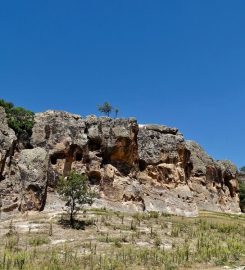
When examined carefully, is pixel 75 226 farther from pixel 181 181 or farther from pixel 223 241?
pixel 181 181

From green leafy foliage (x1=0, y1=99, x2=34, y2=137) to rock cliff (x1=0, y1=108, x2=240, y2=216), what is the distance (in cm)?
87

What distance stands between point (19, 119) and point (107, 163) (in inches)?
440

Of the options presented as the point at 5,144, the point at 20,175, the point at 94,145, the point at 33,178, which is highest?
the point at 94,145

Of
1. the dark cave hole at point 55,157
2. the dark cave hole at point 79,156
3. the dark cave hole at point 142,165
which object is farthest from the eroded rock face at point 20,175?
the dark cave hole at point 142,165

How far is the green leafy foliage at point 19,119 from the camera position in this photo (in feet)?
148

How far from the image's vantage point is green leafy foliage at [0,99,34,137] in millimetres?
45216

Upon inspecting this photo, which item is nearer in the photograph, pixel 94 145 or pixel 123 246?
pixel 123 246

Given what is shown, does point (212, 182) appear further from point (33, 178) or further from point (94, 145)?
point (33, 178)

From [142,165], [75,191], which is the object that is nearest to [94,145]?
[142,165]

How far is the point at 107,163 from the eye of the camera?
49281 mm

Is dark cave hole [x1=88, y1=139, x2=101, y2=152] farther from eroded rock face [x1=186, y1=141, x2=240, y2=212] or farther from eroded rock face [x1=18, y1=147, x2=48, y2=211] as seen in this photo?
eroded rock face [x1=186, y1=141, x2=240, y2=212]

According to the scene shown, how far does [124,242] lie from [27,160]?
15.5 meters

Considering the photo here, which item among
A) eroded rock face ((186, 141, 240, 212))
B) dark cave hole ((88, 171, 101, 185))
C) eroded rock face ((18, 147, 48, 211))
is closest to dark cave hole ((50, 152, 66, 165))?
dark cave hole ((88, 171, 101, 185))

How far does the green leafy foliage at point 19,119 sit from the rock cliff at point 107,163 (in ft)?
2.86
